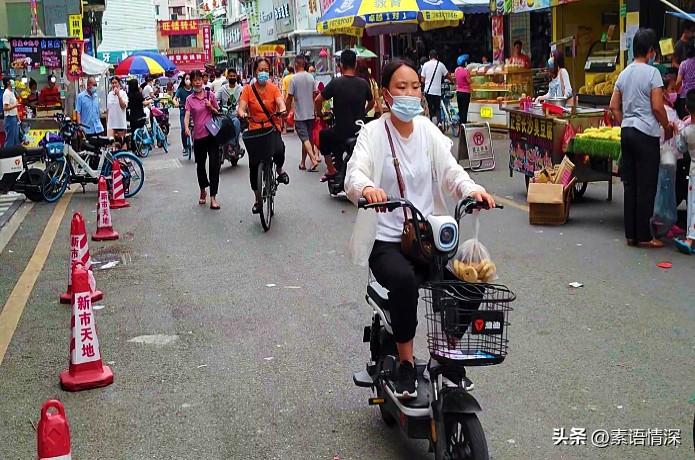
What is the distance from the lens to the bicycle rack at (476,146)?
1522 cm

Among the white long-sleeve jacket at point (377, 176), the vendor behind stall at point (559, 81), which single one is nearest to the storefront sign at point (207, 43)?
the vendor behind stall at point (559, 81)

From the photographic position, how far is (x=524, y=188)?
13.3 meters

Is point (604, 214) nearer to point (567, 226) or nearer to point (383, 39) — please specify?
point (567, 226)

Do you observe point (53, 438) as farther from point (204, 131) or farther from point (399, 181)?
point (204, 131)

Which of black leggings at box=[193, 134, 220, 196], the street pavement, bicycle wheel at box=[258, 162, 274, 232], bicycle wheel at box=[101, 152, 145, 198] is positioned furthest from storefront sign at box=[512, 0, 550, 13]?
bicycle wheel at box=[258, 162, 274, 232]

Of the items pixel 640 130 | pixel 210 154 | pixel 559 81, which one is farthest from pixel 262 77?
pixel 559 81

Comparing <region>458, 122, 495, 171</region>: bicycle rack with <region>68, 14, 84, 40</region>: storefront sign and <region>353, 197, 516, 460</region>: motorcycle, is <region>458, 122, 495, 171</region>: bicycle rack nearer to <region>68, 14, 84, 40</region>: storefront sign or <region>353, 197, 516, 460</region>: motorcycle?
<region>353, 197, 516, 460</region>: motorcycle

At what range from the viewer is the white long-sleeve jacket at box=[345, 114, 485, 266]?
4.37 meters

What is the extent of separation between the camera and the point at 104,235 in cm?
1091

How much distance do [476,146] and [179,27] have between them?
85838 millimetres

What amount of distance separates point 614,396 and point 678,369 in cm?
66

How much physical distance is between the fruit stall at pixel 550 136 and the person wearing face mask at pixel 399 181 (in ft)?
20.9

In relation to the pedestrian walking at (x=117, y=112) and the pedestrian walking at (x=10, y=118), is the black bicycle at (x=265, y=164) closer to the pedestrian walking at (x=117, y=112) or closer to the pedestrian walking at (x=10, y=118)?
the pedestrian walking at (x=117, y=112)

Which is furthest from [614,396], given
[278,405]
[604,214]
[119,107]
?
[119,107]
